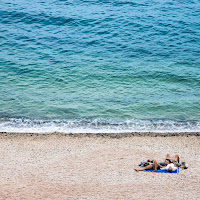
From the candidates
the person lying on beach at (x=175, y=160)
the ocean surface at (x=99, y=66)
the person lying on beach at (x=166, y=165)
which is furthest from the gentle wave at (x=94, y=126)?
the person lying on beach at (x=166, y=165)

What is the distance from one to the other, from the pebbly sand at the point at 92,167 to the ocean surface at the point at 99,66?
1.57m

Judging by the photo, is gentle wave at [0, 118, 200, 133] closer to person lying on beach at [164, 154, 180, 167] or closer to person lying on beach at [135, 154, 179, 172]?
person lying on beach at [164, 154, 180, 167]

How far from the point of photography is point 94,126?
2080cm

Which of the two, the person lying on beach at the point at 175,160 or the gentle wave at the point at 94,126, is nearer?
the person lying on beach at the point at 175,160

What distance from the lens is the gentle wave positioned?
2030cm

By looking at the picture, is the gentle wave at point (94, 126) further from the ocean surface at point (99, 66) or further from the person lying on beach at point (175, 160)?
the person lying on beach at point (175, 160)

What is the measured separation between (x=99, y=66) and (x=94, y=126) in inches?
301

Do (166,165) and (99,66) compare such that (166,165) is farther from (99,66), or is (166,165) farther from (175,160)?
(99,66)

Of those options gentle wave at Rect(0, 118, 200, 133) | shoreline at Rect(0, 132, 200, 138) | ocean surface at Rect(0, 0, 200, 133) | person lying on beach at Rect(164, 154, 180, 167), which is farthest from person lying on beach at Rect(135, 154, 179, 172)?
ocean surface at Rect(0, 0, 200, 133)

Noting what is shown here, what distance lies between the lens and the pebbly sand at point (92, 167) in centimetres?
1420

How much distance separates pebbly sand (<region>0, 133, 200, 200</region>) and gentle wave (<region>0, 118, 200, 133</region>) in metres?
0.85

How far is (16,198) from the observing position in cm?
1366

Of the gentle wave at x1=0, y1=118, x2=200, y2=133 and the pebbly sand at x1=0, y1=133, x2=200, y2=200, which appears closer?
the pebbly sand at x1=0, y1=133, x2=200, y2=200

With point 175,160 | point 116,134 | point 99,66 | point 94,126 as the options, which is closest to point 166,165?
point 175,160
